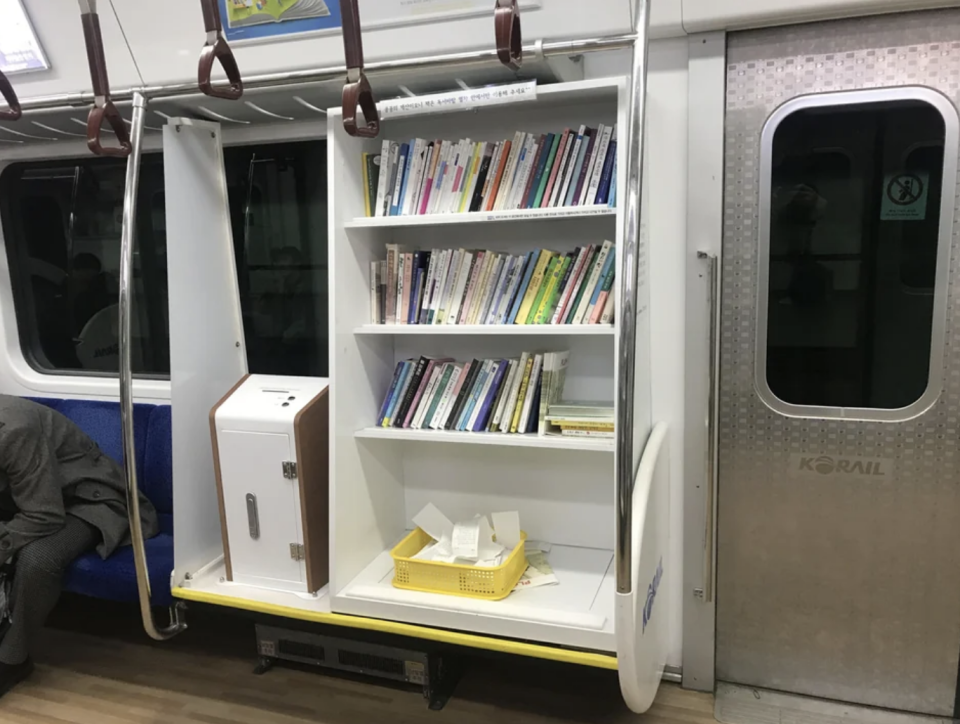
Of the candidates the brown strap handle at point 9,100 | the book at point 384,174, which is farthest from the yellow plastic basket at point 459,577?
the brown strap handle at point 9,100

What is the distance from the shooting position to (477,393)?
7.61ft

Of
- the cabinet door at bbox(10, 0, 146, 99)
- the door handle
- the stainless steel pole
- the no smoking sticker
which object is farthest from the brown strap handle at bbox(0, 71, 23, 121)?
the no smoking sticker

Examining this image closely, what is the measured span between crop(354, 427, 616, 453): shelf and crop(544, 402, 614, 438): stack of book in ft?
0.09

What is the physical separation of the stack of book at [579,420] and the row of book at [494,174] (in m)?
0.61

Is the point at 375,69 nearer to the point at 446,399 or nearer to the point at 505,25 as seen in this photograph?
the point at 505,25

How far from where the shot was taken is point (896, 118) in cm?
209

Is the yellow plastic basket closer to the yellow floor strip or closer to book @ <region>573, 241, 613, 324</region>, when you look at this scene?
the yellow floor strip

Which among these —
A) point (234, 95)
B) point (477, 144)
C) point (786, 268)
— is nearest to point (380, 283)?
point (477, 144)

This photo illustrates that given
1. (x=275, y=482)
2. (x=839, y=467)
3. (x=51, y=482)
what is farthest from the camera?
(x=51, y=482)

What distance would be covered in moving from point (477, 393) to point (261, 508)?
82 cm

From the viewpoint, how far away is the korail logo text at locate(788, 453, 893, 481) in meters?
2.22

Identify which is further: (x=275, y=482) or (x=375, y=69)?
(x=275, y=482)

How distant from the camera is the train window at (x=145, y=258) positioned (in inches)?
117

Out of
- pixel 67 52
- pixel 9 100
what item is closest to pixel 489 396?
pixel 9 100
